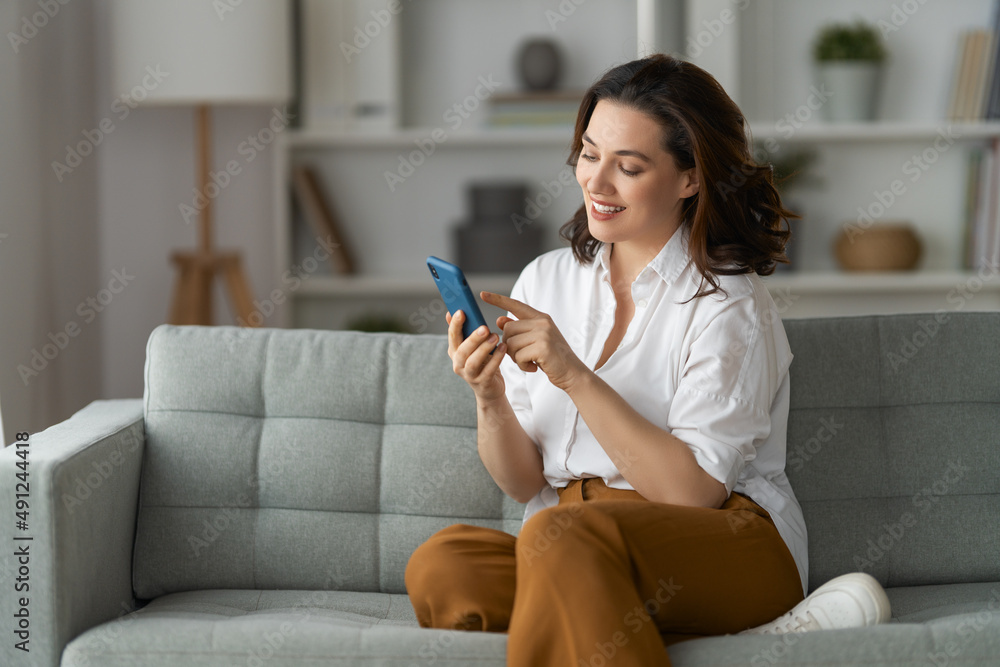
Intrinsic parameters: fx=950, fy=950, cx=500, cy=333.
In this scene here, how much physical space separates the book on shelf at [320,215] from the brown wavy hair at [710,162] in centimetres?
177

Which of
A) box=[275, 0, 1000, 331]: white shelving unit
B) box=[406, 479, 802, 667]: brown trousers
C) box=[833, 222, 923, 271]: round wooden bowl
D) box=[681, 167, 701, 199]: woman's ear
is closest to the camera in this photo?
box=[406, 479, 802, 667]: brown trousers

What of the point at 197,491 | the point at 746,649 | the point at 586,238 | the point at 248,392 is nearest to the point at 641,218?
the point at 586,238

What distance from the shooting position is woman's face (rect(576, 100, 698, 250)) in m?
1.43

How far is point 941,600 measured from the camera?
1.53m

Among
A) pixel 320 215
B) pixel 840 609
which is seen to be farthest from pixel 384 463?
pixel 320 215

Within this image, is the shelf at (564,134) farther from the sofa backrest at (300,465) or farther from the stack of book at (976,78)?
the sofa backrest at (300,465)

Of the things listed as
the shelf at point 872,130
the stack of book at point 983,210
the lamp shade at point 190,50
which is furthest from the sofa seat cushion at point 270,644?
the stack of book at point 983,210

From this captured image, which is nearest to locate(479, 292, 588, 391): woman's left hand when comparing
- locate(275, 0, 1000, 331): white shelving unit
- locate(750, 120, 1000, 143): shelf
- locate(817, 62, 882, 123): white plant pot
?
locate(275, 0, 1000, 331): white shelving unit

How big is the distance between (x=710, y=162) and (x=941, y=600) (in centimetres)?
80

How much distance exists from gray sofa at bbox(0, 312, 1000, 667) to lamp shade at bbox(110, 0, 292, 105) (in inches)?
47.8

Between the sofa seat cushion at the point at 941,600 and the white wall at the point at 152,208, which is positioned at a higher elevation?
the white wall at the point at 152,208

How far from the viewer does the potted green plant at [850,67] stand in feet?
10.2

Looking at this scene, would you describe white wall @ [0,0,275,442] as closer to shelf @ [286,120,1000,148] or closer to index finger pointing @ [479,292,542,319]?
shelf @ [286,120,1000,148]

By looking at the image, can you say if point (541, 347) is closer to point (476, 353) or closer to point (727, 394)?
point (476, 353)
